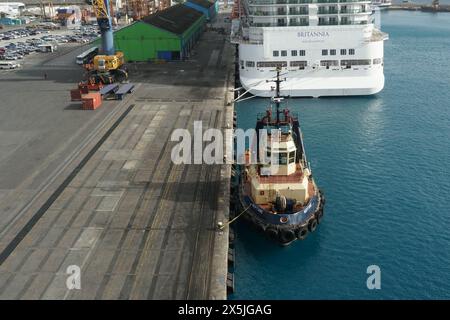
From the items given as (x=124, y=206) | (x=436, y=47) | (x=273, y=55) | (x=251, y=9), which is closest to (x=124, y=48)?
(x=251, y=9)

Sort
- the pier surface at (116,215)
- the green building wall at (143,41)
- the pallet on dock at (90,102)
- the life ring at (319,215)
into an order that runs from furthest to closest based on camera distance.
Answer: the green building wall at (143,41)
the pallet on dock at (90,102)
the life ring at (319,215)
the pier surface at (116,215)

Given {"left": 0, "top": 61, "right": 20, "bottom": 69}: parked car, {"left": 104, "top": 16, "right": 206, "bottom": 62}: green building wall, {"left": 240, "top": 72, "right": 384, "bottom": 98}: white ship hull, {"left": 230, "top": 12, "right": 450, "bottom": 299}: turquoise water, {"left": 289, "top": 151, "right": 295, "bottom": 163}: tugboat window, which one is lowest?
{"left": 230, "top": 12, "right": 450, "bottom": 299}: turquoise water

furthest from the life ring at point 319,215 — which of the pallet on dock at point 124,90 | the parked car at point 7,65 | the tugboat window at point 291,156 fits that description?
the parked car at point 7,65

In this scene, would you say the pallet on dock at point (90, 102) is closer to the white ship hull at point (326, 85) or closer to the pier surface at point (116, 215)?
the pier surface at point (116, 215)

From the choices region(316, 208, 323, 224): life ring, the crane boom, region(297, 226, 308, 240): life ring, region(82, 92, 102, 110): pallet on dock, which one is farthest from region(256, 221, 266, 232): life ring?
the crane boom

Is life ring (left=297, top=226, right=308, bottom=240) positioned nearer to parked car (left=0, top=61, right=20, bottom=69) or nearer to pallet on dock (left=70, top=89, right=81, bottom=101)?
pallet on dock (left=70, top=89, right=81, bottom=101)

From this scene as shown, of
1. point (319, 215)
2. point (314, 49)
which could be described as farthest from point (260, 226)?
point (314, 49)
